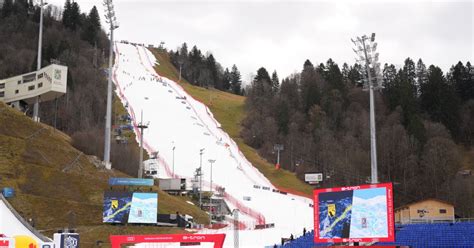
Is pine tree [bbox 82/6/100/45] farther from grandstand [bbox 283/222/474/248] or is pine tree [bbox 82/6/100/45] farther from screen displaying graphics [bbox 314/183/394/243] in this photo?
screen displaying graphics [bbox 314/183/394/243]

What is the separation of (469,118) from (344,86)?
21.0 meters

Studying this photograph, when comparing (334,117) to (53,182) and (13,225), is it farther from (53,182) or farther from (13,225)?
(13,225)

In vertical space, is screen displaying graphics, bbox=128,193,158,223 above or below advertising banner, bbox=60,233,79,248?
above

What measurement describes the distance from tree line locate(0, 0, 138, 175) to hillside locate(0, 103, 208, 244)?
9.97m

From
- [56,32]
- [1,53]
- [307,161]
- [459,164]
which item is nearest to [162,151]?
[307,161]

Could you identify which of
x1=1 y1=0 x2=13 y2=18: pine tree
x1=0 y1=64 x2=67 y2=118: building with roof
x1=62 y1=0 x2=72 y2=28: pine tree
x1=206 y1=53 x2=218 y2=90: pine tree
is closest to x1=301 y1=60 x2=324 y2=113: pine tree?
x1=0 y1=64 x2=67 y2=118: building with roof

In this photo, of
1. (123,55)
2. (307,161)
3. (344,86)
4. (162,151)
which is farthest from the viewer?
(123,55)

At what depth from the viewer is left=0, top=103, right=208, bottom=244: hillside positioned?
33.6 meters

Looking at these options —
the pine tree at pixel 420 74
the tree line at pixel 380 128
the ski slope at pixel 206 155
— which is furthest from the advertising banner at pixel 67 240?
the pine tree at pixel 420 74

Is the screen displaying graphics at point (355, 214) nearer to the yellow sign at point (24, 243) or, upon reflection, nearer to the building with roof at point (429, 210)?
the yellow sign at point (24, 243)

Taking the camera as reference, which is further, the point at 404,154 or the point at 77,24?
the point at 77,24

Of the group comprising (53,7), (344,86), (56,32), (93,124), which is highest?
(53,7)

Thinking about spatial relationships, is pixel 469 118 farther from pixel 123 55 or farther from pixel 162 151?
pixel 123 55

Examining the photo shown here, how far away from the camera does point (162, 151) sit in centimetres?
7044
